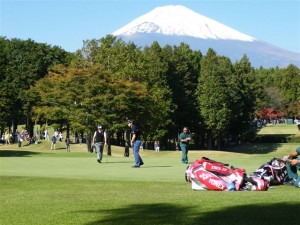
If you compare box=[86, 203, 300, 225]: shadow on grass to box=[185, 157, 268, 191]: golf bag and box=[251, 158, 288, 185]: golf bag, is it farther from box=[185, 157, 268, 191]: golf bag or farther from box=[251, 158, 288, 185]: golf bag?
box=[251, 158, 288, 185]: golf bag

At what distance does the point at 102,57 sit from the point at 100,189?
50564mm

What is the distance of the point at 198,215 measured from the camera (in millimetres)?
10750

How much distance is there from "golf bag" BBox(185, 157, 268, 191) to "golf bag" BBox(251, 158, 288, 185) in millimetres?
974

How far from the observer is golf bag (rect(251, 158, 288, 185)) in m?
16.4

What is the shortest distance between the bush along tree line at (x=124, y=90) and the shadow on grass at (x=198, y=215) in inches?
1734

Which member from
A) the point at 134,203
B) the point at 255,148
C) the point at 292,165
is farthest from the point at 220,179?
the point at 255,148

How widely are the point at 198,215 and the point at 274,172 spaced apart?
6.47 m

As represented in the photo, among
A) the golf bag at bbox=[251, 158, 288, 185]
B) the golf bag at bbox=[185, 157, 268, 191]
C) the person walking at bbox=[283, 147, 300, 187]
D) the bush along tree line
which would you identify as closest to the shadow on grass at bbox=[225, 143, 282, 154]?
the bush along tree line

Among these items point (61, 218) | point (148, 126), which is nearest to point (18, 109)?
point (148, 126)

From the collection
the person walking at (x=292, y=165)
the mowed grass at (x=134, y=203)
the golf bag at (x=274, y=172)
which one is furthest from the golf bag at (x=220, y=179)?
the person walking at (x=292, y=165)

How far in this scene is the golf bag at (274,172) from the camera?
1637 centimetres

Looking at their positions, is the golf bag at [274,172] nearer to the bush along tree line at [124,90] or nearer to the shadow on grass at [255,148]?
the bush along tree line at [124,90]

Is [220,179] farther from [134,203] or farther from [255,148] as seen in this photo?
[255,148]

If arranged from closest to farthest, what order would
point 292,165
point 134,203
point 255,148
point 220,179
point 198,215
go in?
point 198,215, point 134,203, point 220,179, point 292,165, point 255,148
